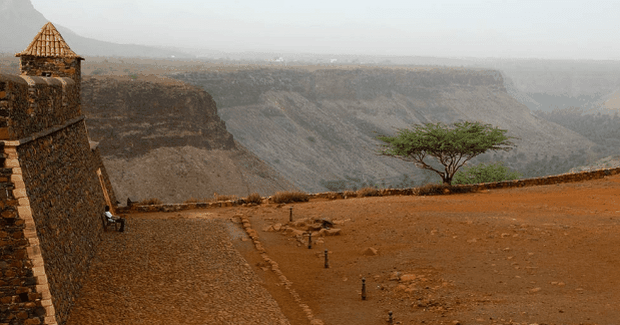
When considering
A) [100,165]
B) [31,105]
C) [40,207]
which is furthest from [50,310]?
[100,165]

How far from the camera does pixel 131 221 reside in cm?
2130

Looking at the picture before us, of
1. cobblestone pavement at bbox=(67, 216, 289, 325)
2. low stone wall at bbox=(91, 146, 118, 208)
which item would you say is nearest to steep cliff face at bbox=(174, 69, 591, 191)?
low stone wall at bbox=(91, 146, 118, 208)

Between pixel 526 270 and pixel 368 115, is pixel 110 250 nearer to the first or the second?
pixel 526 270

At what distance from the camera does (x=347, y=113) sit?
110 meters

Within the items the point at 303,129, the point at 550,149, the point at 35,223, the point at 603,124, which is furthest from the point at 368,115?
the point at 35,223

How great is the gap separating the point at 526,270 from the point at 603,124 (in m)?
158

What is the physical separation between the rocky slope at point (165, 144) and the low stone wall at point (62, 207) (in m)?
31.5

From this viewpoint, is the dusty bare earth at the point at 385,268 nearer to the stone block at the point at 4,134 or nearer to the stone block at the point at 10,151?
the stone block at the point at 10,151

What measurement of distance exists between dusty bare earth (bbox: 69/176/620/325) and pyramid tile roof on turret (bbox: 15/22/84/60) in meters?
6.46

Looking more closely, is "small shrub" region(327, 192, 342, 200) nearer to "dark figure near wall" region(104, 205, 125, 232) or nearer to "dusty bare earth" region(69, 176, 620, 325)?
"dusty bare earth" region(69, 176, 620, 325)

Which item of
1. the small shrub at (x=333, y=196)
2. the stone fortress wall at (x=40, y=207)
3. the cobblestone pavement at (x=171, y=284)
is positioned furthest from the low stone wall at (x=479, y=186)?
the stone fortress wall at (x=40, y=207)

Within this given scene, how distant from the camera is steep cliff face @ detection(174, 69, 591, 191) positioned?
81.6 meters

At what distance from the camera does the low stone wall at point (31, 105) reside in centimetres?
1112

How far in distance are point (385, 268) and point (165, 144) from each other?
144 ft
